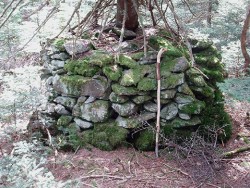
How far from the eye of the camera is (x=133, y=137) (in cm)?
433

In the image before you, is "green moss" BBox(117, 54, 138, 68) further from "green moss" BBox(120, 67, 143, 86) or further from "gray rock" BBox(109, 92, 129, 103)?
→ "gray rock" BBox(109, 92, 129, 103)

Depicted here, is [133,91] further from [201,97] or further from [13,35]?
[13,35]

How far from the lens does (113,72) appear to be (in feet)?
13.9

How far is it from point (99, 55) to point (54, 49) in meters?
0.78

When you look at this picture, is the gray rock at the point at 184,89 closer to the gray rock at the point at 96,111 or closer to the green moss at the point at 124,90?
the green moss at the point at 124,90

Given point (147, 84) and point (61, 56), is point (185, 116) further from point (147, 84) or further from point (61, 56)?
point (61, 56)

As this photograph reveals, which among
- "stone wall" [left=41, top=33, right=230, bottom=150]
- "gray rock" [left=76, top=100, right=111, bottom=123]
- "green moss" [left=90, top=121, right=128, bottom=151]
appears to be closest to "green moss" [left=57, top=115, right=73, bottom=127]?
"stone wall" [left=41, top=33, right=230, bottom=150]

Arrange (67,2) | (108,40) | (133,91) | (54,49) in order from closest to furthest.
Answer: (133,91) → (54,49) → (108,40) → (67,2)

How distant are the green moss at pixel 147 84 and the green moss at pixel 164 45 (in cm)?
52

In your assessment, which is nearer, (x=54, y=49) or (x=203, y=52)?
(x=54, y=49)

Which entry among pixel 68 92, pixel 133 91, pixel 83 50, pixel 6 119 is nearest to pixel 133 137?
pixel 133 91

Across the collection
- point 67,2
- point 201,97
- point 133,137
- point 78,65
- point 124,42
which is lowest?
point 133,137

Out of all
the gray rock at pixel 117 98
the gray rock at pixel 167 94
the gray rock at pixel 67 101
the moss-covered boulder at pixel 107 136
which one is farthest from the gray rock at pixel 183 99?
the gray rock at pixel 67 101

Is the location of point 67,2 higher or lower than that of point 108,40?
higher
